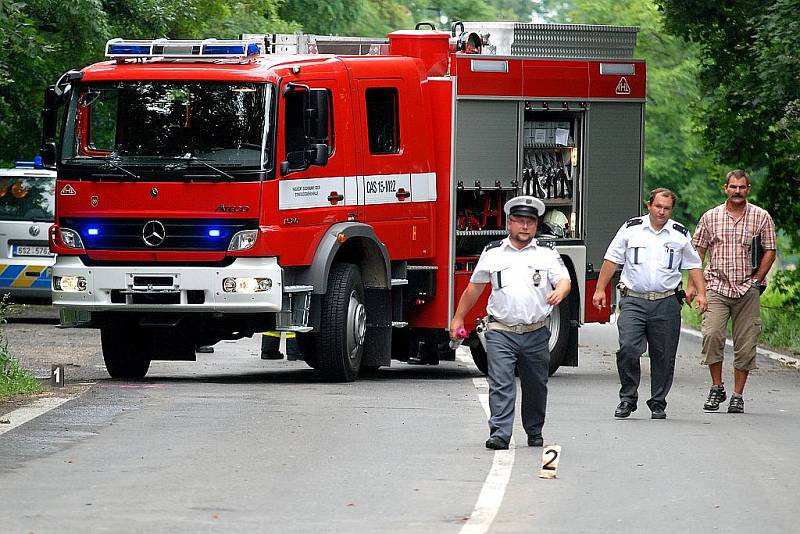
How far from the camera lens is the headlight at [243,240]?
15617mm

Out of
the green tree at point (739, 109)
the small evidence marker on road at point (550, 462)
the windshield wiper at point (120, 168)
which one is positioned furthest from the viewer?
the green tree at point (739, 109)

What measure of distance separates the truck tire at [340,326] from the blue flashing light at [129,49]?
8.45 feet

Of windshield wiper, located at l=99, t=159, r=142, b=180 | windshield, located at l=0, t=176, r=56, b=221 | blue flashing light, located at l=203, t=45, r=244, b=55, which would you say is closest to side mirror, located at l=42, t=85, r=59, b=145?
windshield wiper, located at l=99, t=159, r=142, b=180

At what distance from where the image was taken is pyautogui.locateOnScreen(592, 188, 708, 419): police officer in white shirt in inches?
537

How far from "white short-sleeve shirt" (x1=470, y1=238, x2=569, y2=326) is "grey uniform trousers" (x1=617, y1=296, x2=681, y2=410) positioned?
2199 mm

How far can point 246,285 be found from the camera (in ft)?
51.4

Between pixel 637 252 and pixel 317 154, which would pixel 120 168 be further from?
pixel 637 252

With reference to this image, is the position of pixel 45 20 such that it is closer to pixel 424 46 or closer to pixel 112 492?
pixel 424 46

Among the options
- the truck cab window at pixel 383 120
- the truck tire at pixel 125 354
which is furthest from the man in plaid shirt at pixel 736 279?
the truck tire at pixel 125 354

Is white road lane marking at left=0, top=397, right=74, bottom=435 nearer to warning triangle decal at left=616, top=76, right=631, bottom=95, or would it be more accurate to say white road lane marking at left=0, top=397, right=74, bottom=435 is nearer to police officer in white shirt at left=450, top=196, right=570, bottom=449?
police officer in white shirt at left=450, top=196, right=570, bottom=449

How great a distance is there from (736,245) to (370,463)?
4.91 metres

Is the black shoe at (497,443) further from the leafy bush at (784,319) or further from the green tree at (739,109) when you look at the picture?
the leafy bush at (784,319)

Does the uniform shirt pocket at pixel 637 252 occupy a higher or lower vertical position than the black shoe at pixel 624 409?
higher

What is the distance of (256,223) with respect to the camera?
51.2ft
